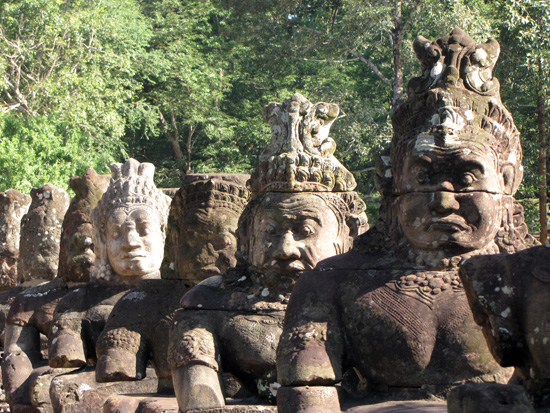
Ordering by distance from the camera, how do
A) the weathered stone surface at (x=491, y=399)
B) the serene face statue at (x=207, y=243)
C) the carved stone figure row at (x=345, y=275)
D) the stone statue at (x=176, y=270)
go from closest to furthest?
1. the weathered stone surface at (x=491, y=399)
2. the carved stone figure row at (x=345, y=275)
3. the stone statue at (x=176, y=270)
4. the serene face statue at (x=207, y=243)

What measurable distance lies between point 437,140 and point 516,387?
181 cm

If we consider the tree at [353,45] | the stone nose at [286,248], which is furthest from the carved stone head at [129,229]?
the tree at [353,45]

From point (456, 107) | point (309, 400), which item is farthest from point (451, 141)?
point (309, 400)

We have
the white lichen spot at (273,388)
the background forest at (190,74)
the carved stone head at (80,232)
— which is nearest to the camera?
the white lichen spot at (273,388)

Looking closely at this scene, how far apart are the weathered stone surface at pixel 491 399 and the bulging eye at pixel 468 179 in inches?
62.1

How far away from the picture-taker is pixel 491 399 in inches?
147

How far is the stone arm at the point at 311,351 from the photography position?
487 centimetres

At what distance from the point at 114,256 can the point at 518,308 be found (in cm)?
512

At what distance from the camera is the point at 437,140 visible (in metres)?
5.20

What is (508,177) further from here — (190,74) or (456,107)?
(190,74)

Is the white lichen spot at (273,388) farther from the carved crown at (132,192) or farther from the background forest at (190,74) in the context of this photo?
the background forest at (190,74)

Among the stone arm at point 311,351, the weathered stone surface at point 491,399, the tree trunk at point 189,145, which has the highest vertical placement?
the tree trunk at point 189,145

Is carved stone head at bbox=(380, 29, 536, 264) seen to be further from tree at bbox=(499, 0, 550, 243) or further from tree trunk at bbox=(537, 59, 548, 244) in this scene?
tree at bbox=(499, 0, 550, 243)

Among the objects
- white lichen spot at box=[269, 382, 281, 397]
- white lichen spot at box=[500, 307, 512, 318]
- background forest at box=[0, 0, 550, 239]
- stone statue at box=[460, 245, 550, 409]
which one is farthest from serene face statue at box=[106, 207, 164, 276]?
background forest at box=[0, 0, 550, 239]
